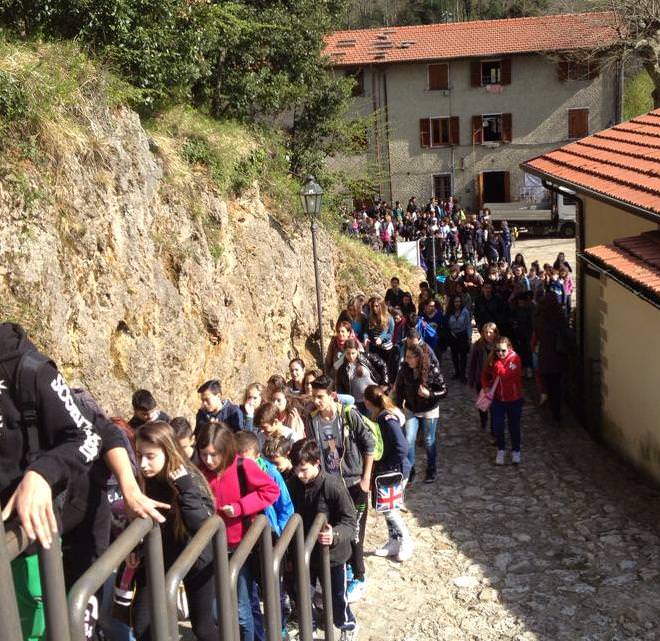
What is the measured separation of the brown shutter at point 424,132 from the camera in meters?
39.2

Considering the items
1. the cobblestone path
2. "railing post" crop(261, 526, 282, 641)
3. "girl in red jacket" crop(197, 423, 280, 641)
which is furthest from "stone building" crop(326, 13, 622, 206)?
"railing post" crop(261, 526, 282, 641)

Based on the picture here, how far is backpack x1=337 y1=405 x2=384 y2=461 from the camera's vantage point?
7.01m

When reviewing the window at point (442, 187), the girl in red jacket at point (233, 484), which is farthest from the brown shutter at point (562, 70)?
the girl in red jacket at point (233, 484)

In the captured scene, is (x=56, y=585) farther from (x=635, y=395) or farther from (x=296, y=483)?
(x=635, y=395)

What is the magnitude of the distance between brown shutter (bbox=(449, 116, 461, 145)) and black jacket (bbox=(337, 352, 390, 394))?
98.3 ft

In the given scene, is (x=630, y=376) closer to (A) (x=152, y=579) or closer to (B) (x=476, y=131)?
(A) (x=152, y=579)

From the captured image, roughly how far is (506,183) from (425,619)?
3454cm

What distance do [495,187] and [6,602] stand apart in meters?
39.6

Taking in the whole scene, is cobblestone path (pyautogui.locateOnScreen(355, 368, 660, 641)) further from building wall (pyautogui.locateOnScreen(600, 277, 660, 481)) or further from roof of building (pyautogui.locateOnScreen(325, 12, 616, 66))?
roof of building (pyautogui.locateOnScreen(325, 12, 616, 66))

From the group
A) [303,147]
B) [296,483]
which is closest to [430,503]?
[296,483]

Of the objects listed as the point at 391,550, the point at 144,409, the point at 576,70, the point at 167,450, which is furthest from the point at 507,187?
the point at 167,450

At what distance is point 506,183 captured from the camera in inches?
1555

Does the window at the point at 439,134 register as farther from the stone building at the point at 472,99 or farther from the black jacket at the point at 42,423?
the black jacket at the point at 42,423

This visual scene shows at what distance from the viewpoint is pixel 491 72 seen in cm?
3891
